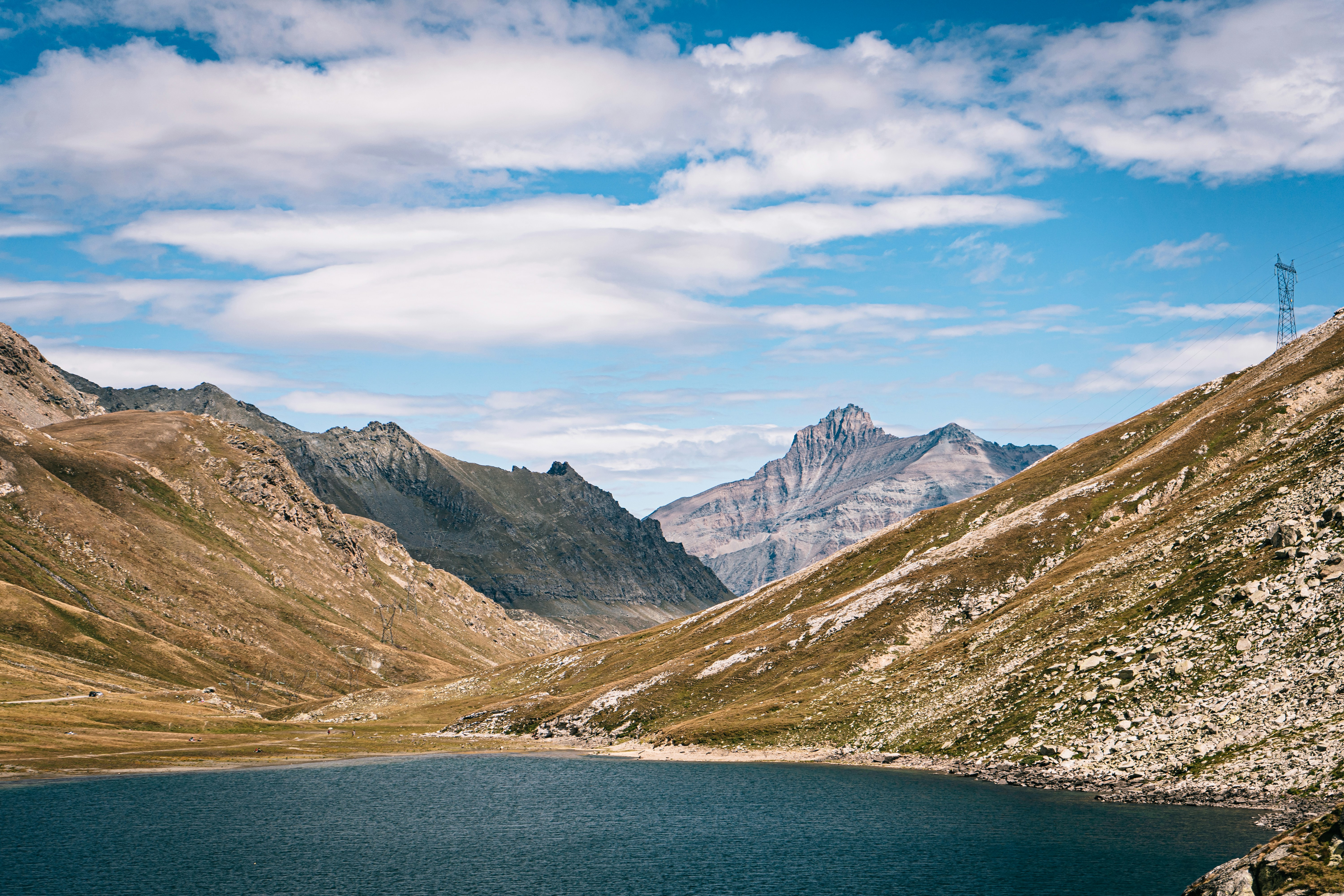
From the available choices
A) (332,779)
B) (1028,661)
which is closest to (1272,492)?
(1028,661)

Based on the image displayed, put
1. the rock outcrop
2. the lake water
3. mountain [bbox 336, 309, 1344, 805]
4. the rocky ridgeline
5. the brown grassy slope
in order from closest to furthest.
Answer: the rock outcrop < the lake water < the rocky ridgeline < mountain [bbox 336, 309, 1344, 805] < the brown grassy slope

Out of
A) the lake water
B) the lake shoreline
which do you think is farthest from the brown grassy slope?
the lake water

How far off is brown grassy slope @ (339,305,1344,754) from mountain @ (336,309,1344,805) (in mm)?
436

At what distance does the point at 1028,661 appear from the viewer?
114812mm

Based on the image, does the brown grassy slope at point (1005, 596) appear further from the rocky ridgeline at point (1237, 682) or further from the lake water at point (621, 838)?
the lake water at point (621, 838)

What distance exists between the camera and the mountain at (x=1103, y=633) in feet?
277

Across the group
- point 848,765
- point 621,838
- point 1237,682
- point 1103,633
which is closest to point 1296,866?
point 1237,682

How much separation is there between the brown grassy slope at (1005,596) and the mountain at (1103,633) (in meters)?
0.44

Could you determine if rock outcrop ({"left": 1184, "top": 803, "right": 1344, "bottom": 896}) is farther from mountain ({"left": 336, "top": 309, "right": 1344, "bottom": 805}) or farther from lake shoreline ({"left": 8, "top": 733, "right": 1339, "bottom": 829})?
mountain ({"left": 336, "top": 309, "right": 1344, "bottom": 805})

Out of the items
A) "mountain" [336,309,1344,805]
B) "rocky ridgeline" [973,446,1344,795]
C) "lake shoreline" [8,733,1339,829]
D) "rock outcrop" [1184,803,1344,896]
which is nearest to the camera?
"rock outcrop" [1184,803,1344,896]

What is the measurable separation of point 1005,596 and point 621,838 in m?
84.7

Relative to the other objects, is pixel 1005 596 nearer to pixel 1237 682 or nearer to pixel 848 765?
pixel 848 765

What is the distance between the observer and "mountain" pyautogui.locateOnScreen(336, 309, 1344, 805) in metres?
84.6

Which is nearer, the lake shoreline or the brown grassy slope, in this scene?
the lake shoreline
